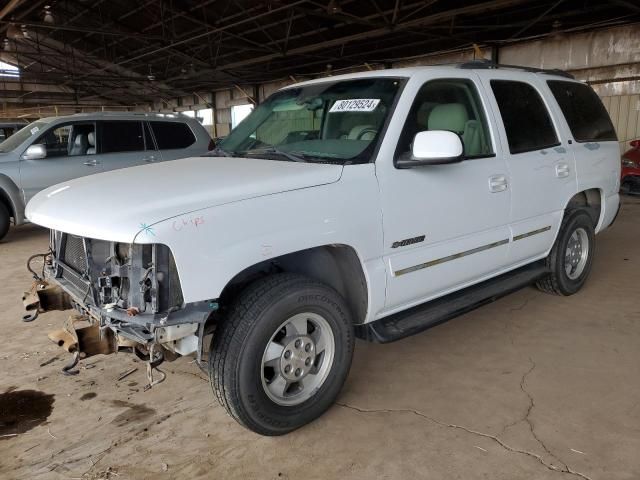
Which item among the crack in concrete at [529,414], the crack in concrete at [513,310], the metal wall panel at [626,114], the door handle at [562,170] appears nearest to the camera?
the crack in concrete at [529,414]

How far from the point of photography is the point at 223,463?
8.25ft

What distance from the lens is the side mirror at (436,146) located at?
2.66 meters

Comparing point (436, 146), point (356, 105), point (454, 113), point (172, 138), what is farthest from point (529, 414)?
point (172, 138)

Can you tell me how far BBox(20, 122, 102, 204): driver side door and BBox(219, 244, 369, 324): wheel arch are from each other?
20.7 ft

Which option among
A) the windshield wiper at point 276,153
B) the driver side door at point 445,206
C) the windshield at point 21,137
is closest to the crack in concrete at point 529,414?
the driver side door at point 445,206

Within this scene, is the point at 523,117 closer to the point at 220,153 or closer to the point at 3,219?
the point at 220,153

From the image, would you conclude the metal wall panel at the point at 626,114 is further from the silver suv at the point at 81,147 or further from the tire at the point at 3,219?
the tire at the point at 3,219

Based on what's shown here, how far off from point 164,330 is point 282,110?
A: 206 cm

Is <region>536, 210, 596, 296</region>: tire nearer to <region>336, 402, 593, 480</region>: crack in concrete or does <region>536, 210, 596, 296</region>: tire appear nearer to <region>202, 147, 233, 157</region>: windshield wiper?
<region>336, 402, 593, 480</region>: crack in concrete

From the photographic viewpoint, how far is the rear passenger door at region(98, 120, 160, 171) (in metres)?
8.21

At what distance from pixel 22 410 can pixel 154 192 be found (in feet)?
5.72

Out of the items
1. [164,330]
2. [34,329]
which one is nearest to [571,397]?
[164,330]

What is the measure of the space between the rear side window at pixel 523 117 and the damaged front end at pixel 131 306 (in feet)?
8.43

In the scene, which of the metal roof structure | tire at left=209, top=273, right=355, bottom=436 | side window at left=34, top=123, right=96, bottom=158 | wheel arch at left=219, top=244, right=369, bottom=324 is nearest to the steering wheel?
wheel arch at left=219, top=244, right=369, bottom=324
